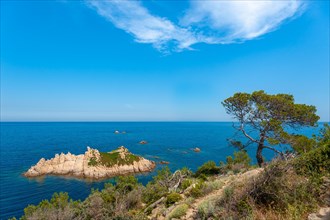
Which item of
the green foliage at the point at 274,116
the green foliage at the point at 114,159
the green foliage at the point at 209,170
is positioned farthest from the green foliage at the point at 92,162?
the green foliage at the point at 274,116

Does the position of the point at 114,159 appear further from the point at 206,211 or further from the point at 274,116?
the point at 206,211

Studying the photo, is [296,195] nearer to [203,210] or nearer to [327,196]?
[327,196]

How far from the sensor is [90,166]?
6000 cm

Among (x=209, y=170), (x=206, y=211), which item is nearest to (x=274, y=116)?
(x=209, y=170)

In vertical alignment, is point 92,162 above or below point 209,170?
below

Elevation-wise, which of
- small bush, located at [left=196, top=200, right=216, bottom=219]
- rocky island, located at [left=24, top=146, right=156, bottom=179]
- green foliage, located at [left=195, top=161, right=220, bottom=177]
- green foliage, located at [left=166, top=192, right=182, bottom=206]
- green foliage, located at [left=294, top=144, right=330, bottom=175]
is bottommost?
rocky island, located at [left=24, top=146, right=156, bottom=179]

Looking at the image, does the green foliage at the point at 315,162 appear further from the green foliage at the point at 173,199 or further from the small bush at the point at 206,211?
the green foliage at the point at 173,199

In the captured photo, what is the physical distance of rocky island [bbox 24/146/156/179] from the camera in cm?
5875

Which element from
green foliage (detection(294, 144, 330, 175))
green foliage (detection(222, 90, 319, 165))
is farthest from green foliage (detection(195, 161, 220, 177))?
green foliage (detection(294, 144, 330, 175))

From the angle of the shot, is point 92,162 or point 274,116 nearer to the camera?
point 274,116

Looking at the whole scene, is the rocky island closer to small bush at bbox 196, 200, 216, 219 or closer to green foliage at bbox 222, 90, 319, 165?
green foliage at bbox 222, 90, 319, 165

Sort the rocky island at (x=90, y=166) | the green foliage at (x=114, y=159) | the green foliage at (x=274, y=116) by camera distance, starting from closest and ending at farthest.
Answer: the green foliage at (x=274, y=116), the rocky island at (x=90, y=166), the green foliage at (x=114, y=159)

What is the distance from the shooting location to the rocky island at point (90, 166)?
58750 mm

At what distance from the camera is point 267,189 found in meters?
7.99
